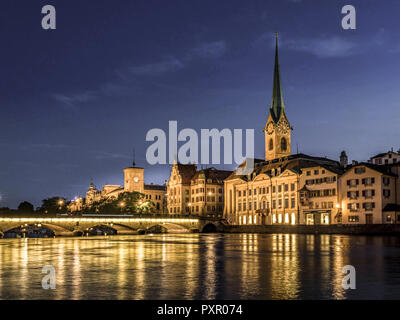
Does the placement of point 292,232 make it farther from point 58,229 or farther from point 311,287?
point 311,287

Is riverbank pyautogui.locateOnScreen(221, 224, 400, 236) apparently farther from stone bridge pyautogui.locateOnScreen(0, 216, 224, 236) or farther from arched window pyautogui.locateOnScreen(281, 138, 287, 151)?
arched window pyautogui.locateOnScreen(281, 138, 287, 151)

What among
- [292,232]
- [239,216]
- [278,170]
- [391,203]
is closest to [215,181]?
[239,216]

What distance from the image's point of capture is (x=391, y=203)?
328ft

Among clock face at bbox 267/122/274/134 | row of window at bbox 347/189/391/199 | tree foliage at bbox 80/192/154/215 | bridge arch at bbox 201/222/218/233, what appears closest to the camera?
row of window at bbox 347/189/391/199

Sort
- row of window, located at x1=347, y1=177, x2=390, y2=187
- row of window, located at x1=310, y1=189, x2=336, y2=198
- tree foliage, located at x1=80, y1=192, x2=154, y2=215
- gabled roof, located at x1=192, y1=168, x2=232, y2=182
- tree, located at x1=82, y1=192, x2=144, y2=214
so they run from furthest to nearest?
gabled roof, located at x1=192, y1=168, x2=232, y2=182, tree, located at x1=82, y1=192, x2=144, y2=214, tree foliage, located at x1=80, y1=192, x2=154, y2=215, row of window, located at x1=310, y1=189, x2=336, y2=198, row of window, located at x1=347, y1=177, x2=390, y2=187

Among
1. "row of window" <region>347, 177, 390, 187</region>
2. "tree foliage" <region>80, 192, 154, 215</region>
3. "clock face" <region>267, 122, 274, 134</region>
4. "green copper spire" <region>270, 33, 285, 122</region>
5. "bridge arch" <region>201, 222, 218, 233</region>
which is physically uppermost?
"green copper spire" <region>270, 33, 285, 122</region>

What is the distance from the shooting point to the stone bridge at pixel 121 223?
112 meters

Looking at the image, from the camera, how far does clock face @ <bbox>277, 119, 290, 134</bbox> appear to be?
537 feet

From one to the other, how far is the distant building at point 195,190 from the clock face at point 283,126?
27180mm

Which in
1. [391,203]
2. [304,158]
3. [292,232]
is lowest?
[292,232]

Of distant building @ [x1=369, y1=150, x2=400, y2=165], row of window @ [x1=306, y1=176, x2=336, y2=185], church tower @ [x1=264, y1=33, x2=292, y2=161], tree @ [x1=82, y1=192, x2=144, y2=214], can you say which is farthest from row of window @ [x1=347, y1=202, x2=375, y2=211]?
tree @ [x1=82, y1=192, x2=144, y2=214]

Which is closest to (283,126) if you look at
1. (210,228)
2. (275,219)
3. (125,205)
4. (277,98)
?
(277,98)

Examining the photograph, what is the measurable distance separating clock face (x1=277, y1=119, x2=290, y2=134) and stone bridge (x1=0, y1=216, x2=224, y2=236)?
125ft
